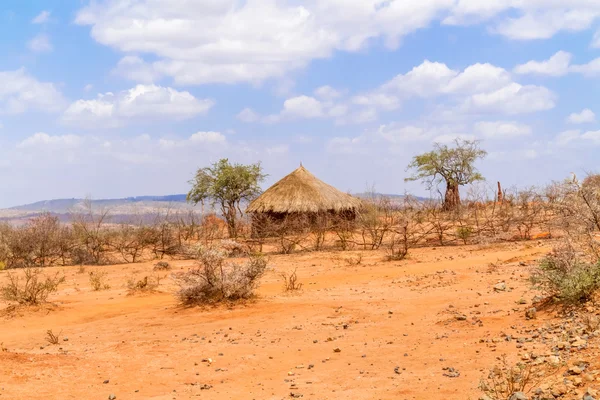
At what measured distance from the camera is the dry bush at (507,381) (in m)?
4.55

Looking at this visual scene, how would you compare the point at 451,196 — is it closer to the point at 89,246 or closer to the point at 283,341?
the point at 89,246

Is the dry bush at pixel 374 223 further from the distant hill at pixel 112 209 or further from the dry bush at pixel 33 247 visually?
the dry bush at pixel 33 247

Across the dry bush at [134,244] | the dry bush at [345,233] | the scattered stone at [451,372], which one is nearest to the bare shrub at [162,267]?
the dry bush at [134,244]

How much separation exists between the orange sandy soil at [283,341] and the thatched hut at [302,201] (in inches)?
468

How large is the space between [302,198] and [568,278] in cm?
1895

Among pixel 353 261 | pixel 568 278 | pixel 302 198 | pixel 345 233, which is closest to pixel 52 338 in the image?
pixel 568 278

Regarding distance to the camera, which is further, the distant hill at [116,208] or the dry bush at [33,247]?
the distant hill at [116,208]

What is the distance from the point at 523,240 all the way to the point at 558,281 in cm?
1165

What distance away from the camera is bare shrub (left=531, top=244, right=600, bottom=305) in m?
6.77

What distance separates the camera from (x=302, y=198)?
84.0ft

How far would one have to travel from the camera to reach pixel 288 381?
19.1 feet

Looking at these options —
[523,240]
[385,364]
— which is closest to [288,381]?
[385,364]

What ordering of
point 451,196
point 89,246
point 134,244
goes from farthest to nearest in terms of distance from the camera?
point 451,196
point 134,244
point 89,246

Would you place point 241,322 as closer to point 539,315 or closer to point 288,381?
point 288,381
